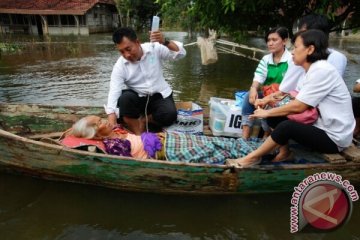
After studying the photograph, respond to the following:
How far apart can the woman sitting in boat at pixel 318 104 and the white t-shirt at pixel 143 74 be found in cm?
173

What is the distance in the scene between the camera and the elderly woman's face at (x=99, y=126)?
141 inches

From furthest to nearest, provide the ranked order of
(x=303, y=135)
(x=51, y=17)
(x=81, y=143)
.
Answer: (x=51, y=17) → (x=81, y=143) → (x=303, y=135)

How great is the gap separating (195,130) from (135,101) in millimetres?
918

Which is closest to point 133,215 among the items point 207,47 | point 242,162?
point 242,162

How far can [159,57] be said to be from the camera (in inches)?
183

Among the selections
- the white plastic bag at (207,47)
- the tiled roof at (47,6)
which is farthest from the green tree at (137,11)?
the white plastic bag at (207,47)

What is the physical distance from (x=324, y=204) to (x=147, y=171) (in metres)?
Answer: 1.69

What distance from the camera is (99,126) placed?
3635 mm

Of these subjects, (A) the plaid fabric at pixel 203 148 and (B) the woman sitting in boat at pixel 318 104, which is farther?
(A) the plaid fabric at pixel 203 148

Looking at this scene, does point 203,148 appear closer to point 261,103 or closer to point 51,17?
point 261,103

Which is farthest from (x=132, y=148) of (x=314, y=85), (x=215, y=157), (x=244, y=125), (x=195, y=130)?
(x=314, y=85)

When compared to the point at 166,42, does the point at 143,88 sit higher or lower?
lower

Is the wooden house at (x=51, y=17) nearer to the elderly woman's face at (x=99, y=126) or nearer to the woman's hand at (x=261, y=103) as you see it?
the elderly woman's face at (x=99, y=126)

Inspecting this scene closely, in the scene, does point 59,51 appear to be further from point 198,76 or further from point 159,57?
point 159,57
